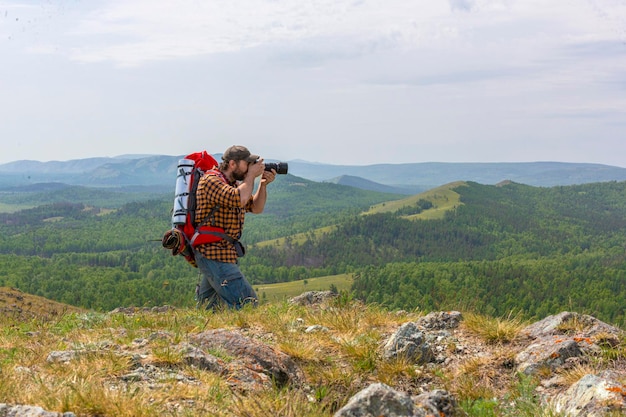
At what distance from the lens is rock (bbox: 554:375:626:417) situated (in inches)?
199

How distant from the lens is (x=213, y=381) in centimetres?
569

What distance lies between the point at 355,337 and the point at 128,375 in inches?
143

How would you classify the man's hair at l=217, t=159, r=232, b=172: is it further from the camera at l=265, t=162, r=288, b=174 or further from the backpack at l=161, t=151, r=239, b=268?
the camera at l=265, t=162, r=288, b=174

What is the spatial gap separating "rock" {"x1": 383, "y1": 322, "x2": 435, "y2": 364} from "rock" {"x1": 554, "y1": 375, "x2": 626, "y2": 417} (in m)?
2.12

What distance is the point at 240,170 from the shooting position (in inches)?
388

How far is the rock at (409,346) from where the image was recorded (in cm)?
746

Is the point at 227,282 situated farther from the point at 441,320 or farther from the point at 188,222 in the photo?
the point at 441,320

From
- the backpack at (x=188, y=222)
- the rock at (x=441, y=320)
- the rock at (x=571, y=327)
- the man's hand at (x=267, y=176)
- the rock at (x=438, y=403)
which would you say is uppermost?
the man's hand at (x=267, y=176)

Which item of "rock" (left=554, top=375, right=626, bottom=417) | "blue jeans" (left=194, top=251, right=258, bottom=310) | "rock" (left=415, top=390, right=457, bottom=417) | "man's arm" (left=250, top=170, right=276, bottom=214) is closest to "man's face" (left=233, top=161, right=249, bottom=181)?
"man's arm" (left=250, top=170, right=276, bottom=214)

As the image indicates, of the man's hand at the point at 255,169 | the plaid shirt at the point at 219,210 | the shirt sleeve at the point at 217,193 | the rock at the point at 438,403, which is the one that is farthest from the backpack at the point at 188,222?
the rock at the point at 438,403

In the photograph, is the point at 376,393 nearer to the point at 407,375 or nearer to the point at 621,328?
the point at 407,375

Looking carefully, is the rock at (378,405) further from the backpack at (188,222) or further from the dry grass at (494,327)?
the backpack at (188,222)

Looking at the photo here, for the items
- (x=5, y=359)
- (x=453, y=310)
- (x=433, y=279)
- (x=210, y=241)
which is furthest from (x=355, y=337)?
(x=433, y=279)

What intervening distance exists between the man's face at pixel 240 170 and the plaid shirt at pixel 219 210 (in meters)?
0.21
